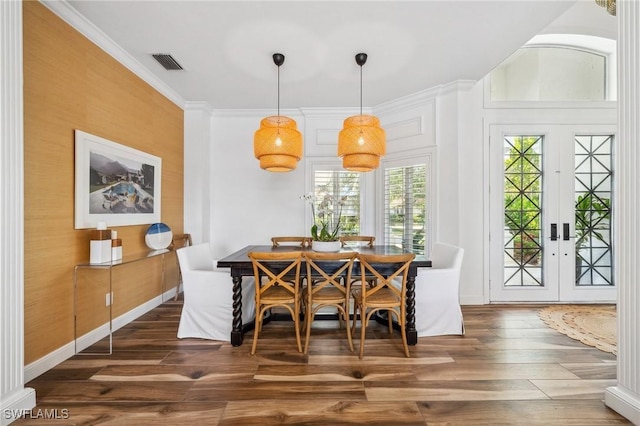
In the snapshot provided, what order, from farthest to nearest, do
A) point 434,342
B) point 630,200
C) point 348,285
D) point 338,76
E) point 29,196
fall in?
point 338,76
point 434,342
point 348,285
point 29,196
point 630,200

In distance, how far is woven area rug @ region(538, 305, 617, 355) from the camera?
2.97 metres

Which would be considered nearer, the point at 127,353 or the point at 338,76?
the point at 127,353

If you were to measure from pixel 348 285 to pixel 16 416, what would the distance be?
7.84ft

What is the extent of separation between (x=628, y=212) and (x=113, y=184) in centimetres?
429

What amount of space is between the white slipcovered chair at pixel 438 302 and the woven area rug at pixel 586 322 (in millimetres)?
1236

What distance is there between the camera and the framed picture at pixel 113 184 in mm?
2713

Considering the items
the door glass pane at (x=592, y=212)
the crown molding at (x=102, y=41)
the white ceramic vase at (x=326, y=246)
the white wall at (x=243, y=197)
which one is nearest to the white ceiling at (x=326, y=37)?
the crown molding at (x=102, y=41)

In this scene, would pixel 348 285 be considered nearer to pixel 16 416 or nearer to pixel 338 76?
pixel 16 416

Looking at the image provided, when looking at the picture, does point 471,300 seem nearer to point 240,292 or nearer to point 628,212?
point 628,212

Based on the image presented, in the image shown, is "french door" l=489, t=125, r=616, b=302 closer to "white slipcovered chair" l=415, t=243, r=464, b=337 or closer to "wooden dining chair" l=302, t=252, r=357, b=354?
"white slipcovered chair" l=415, t=243, r=464, b=337

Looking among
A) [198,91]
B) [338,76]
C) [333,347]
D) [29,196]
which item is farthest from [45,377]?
[338,76]

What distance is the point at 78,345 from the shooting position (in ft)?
8.87

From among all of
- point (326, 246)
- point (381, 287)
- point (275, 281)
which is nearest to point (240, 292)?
point (275, 281)

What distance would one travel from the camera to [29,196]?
2.21 metres
